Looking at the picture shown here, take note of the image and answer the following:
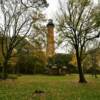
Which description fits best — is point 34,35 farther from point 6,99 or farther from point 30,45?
point 6,99

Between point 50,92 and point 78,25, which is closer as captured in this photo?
point 50,92

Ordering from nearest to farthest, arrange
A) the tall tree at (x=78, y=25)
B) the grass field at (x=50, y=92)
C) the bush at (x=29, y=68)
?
the grass field at (x=50, y=92) < the tall tree at (x=78, y=25) < the bush at (x=29, y=68)

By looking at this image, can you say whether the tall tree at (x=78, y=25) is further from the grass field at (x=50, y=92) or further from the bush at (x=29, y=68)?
the bush at (x=29, y=68)

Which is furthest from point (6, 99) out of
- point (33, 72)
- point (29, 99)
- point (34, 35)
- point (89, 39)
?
point (33, 72)

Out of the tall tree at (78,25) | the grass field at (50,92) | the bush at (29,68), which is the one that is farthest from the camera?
the bush at (29,68)

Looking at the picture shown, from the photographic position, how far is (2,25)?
4578cm

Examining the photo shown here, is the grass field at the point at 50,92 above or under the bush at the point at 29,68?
under

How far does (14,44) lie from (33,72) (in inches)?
1783

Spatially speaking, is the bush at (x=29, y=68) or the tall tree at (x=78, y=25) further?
the bush at (x=29, y=68)

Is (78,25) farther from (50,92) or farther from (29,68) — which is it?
(29,68)

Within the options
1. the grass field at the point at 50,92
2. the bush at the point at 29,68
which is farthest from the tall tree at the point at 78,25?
the bush at the point at 29,68

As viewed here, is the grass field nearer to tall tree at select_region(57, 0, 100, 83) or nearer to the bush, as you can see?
tall tree at select_region(57, 0, 100, 83)

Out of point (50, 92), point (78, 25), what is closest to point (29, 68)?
point (78, 25)

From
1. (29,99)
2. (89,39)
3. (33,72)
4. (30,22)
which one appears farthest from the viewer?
(33,72)
